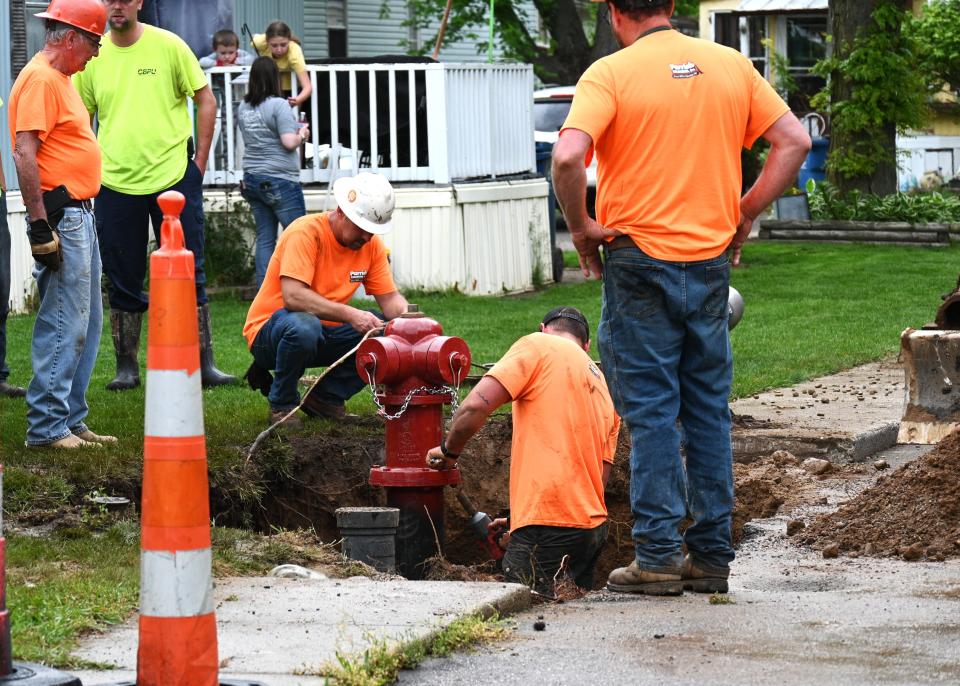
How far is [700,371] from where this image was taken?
5.25 metres

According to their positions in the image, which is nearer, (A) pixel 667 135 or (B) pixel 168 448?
(B) pixel 168 448

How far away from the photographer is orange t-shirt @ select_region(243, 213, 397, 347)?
7.63 meters

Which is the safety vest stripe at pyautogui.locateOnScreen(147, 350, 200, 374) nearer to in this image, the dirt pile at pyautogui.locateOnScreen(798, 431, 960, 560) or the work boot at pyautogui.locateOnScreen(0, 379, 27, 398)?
the dirt pile at pyautogui.locateOnScreen(798, 431, 960, 560)

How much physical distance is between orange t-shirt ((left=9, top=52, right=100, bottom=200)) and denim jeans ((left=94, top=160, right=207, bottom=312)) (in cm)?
140

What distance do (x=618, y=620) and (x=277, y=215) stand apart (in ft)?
25.8

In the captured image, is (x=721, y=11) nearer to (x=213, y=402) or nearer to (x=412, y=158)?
(x=412, y=158)

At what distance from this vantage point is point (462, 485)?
8141mm

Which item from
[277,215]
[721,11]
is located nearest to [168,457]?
[277,215]

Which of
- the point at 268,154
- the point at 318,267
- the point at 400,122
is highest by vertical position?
the point at 400,122

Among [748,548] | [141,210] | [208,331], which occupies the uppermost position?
[141,210]

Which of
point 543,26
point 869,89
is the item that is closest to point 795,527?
point 869,89

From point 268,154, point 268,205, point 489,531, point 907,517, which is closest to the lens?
point 907,517

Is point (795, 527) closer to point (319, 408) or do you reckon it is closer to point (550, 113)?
point (319, 408)

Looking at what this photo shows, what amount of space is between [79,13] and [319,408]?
7.71 feet
